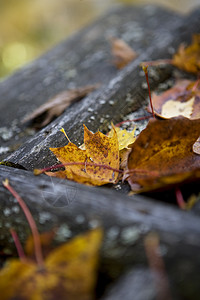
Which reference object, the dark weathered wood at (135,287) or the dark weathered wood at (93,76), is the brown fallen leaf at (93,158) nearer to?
the dark weathered wood at (93,76)

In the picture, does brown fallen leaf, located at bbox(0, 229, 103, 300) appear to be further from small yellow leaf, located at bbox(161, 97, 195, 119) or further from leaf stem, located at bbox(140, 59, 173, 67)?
leaf stem, located at bbox(140, 59, 173, 67)

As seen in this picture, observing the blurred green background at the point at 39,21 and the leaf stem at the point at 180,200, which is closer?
the leaf stem at the point at 180,200

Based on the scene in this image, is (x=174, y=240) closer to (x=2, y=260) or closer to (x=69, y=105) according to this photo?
(x=2, y=260)

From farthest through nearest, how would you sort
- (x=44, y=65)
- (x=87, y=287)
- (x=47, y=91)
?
(x=44, y=65) → (x=47, y=91) → (x=87, y=287)

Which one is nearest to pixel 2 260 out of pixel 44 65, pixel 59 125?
pixel 59 125

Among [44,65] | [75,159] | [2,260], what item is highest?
[44,65]

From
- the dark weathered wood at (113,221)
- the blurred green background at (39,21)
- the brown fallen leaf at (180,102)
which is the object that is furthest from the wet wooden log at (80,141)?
the blurred green background at (39,21)
